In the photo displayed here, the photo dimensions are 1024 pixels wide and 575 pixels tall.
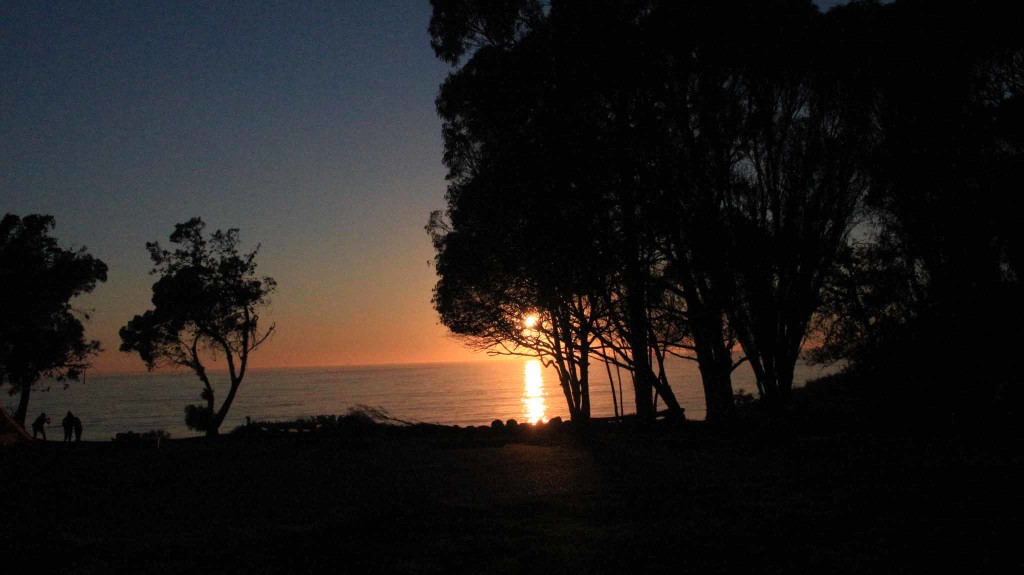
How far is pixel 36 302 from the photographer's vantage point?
105 feet

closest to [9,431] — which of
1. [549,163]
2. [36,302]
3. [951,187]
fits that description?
[36,302]

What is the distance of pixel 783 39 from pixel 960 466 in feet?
31.9

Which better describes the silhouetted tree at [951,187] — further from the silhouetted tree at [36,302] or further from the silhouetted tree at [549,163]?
the silhouetted tree at [36,302]

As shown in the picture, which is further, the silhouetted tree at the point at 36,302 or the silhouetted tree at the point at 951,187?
the silhouetted tree at the point at 36,302

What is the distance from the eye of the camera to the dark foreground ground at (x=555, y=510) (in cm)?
646

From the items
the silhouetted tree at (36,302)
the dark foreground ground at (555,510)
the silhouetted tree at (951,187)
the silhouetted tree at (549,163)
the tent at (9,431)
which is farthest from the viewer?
the silhouetted tree at (36,302)

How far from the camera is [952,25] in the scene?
15.7 metres

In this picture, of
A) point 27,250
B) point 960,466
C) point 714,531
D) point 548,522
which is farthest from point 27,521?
point 27,250

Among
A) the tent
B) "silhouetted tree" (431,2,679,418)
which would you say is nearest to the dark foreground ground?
"silhouetted tree" (431,2,679,418)

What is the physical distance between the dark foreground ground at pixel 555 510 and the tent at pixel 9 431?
9972mm

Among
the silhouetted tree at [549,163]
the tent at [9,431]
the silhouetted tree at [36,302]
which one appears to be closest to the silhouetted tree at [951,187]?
the silhouetted tree at [549,163]

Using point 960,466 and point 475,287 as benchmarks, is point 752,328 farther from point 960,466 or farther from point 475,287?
point 475,287

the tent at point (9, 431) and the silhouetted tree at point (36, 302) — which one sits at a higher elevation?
the silhouetted tree at point (36, 302)

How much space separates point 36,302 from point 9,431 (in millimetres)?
9127
